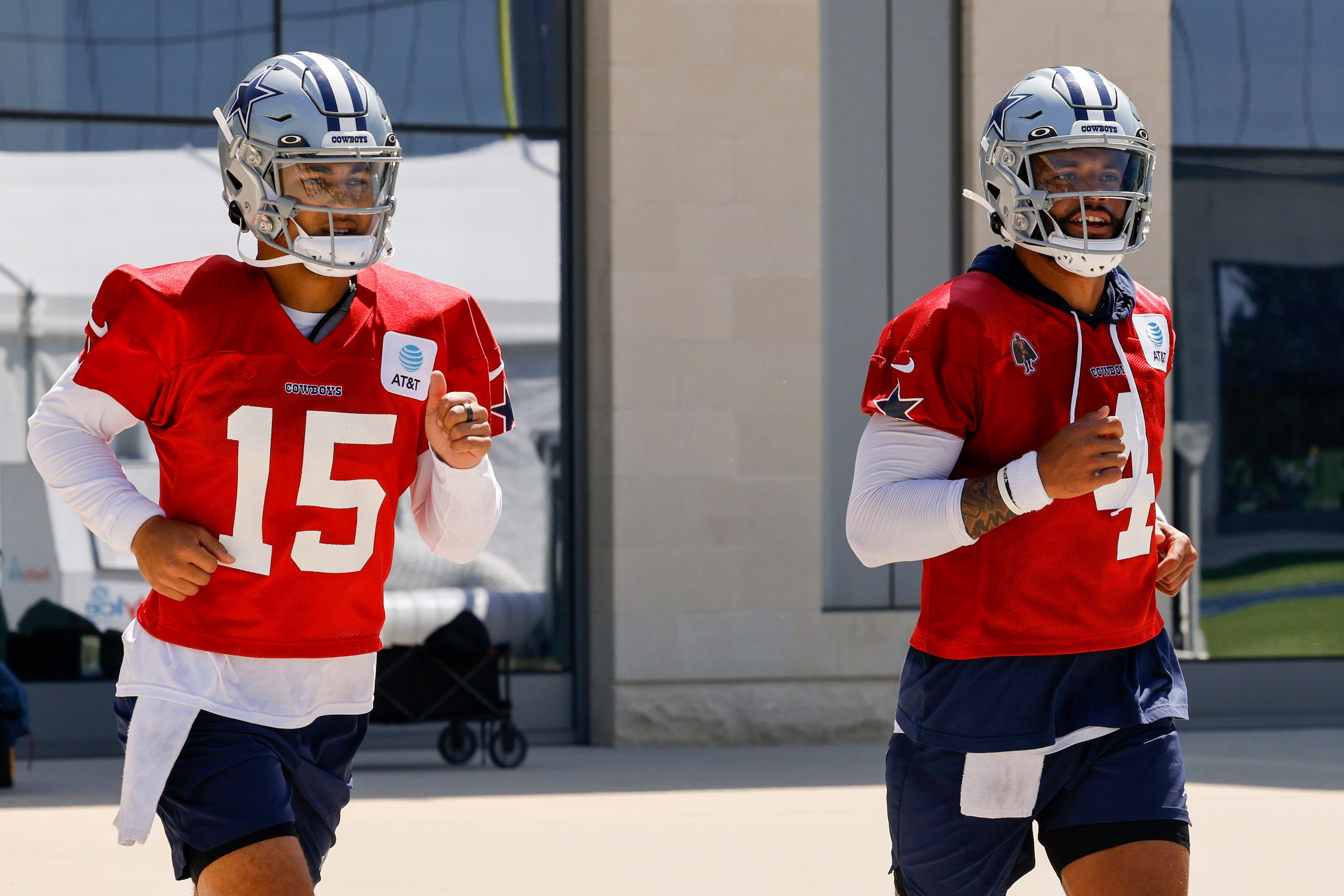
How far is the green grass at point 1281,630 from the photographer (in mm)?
11305

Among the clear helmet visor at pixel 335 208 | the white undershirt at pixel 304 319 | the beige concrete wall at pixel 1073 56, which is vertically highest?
the beige concrete wall at pixel 1073 56

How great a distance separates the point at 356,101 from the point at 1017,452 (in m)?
1.46

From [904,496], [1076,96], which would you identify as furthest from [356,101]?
[1076,96]

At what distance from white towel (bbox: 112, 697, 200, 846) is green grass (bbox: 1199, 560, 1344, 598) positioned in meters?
9.11

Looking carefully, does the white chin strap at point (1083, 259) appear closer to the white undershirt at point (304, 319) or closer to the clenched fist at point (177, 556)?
the white undershirt at point (304, 319)

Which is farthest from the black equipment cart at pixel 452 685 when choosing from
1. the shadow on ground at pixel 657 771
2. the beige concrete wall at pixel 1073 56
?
the beige concrete wall at pixel 1073 56

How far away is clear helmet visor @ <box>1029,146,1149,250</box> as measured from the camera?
11.2ft

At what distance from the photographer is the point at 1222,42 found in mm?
11469

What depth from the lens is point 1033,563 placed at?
3.34 m

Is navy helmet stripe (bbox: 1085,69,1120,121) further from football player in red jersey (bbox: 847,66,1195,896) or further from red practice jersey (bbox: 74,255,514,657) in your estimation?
red practice jersey (bbox: 74,255,514,657)

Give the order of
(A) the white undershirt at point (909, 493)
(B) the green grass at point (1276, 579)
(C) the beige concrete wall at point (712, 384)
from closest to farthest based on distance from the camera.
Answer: (A) the white undershirt at point (909, 493) < (C) the beige concrete wall at point (712, 384) < (B) the green grass at point (1276, 579)

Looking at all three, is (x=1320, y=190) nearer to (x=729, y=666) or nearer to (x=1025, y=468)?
(x=729, y=666)

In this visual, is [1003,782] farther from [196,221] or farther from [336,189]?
[196,221]

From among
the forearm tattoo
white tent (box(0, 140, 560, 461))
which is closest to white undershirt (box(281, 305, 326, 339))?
the forearm tattoo
